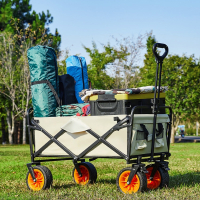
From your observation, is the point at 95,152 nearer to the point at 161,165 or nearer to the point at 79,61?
the point at 161,165

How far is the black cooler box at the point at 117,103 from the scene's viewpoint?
16.2 ft

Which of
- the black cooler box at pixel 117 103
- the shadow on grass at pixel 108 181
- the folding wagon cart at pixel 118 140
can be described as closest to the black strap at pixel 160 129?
the folding wagon cart at pixel 118 140

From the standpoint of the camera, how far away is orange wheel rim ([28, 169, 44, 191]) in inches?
216

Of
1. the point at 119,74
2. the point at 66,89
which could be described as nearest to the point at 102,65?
the point at 119,74

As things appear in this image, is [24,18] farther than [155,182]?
Yes

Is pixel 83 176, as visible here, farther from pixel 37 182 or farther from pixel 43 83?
pixel 43 83

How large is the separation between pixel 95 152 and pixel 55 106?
3.77ft

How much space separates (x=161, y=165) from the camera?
541 centimetres

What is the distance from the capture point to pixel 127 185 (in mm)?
4957

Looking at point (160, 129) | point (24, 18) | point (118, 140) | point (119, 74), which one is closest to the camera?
point (118, 140)

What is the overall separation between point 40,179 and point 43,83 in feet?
4.75

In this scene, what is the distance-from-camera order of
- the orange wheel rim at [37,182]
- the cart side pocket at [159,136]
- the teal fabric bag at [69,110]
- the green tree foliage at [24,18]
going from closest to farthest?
the cart side pocket at [159,136] → the orange wheel rim at [37,182] → the teal fabric bag at [69,110] → the green tree foliage at [24,18]

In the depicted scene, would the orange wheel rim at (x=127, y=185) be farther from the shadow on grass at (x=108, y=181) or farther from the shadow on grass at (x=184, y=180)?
the shadow on grass at (x=108, y=181)

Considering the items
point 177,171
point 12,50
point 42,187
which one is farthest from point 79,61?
point 12,50
